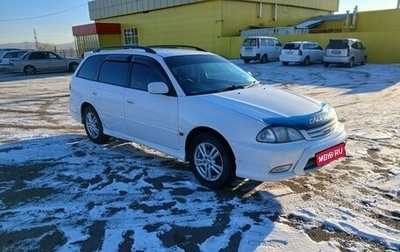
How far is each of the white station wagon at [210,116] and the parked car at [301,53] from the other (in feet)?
52.7

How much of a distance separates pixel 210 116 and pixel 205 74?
1.08m

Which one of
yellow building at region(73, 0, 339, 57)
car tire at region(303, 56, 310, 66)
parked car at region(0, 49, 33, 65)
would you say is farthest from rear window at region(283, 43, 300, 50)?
parked car at region(0, 49, 33, 65)

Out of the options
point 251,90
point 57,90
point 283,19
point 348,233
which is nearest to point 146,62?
point 251,90

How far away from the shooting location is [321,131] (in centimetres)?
382

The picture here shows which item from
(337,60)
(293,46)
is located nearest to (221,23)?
(293,46)

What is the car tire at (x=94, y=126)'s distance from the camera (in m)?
5.93

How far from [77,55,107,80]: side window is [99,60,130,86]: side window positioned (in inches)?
7.0

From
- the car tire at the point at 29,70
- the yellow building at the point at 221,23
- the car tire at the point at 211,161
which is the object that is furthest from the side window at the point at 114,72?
the yellow building at the point at 221,23

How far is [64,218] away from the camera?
3531 millimetres

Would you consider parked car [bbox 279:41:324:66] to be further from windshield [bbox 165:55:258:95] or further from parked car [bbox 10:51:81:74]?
windshield [bbox 165:55:258:95]

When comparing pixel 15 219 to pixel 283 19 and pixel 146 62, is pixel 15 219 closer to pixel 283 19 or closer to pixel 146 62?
pixel 146 62

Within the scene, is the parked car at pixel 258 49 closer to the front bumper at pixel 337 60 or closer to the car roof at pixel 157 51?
the front bumper at pixel 337 60

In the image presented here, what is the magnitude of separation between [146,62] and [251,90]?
1.61 m

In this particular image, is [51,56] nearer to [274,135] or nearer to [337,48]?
[337,48]
